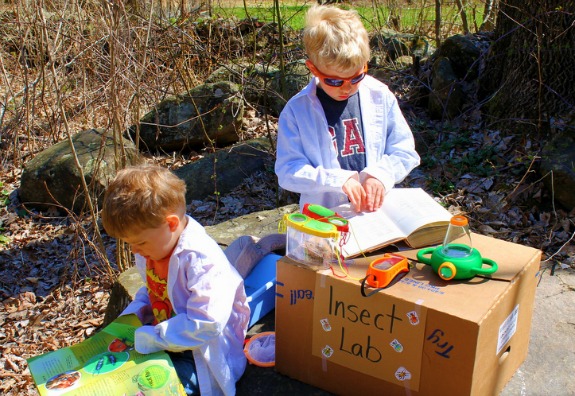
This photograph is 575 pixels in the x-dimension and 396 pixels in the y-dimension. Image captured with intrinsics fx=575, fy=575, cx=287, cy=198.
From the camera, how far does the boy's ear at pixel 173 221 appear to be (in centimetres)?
224

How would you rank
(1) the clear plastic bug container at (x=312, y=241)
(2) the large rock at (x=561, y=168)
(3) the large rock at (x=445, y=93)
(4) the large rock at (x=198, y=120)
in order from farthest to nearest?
(4) the large rock at (x=198, y=120), (3) the large rock at (x=445, y=93), (2) the large rock at (x=561, y=168), (1) the clear plastic bug container at (x=312, y=241)

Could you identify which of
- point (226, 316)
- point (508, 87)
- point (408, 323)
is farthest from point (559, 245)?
point (226, 316)

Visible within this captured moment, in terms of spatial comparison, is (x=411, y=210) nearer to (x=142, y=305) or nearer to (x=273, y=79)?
(x=142, y=305)

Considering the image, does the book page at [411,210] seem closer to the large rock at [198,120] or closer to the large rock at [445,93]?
the large rock at [445,93]

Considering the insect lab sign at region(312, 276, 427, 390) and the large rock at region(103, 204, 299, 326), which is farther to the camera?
the large rock at region(103, 204, 299, 326)

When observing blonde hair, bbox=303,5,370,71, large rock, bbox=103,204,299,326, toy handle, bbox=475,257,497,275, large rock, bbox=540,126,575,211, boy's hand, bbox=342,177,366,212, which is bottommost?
large rock, bbox=103,204,299,326

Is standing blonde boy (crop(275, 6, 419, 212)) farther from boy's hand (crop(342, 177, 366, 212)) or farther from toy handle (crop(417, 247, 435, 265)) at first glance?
toy handle (crop(417, 247, 435, 265))

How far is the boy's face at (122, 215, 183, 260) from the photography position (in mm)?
2225

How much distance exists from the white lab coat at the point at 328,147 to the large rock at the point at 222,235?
3.80ft

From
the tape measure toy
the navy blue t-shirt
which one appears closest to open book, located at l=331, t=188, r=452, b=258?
the tape measure toy

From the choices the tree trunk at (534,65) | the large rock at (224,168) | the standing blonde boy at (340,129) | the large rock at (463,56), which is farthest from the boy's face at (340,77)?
the large rock at (463,56)

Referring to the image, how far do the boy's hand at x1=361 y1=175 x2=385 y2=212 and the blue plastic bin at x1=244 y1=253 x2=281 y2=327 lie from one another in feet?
2.26

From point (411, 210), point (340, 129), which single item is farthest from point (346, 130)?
point (411, 210)

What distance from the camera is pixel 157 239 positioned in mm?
2250
